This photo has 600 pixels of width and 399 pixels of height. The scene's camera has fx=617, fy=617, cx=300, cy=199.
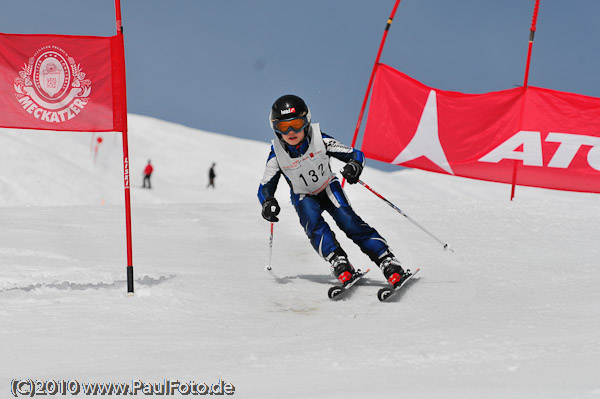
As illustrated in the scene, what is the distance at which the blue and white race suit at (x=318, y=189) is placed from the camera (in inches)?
186

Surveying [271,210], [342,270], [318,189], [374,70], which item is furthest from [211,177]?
[342,270]

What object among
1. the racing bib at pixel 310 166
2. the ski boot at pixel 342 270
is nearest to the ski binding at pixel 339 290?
the ski boot at pixel 342 270

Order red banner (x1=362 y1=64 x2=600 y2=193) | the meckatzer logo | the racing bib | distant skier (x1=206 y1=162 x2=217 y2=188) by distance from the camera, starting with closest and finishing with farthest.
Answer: the meckatzer logo < the racing bib < red banner (x1=362 y1=64 x2=600 y2=193) < distant skier (x1=206 y1=162 x2=217 y2=188)

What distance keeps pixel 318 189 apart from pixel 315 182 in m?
0.07

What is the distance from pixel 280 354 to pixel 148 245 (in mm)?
3904

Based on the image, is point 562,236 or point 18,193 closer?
point 562,236

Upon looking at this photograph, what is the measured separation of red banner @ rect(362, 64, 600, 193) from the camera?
858cm

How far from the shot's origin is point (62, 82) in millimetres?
4316

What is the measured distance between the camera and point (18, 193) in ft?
61.8

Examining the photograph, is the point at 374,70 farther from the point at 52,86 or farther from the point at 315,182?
the point at 52,86

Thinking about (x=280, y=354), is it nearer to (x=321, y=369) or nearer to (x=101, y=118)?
(x=321, y=369)

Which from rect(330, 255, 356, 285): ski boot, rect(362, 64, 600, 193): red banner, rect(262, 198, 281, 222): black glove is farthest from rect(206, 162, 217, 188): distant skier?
rect(330, 255, 356, 285): ski boot

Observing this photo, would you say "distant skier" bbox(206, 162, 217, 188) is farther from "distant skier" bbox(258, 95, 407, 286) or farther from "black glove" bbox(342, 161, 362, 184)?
"black glove" bbox(342, 161, 362, 184)

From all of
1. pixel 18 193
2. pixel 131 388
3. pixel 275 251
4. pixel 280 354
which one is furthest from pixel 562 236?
pixel 18 193
